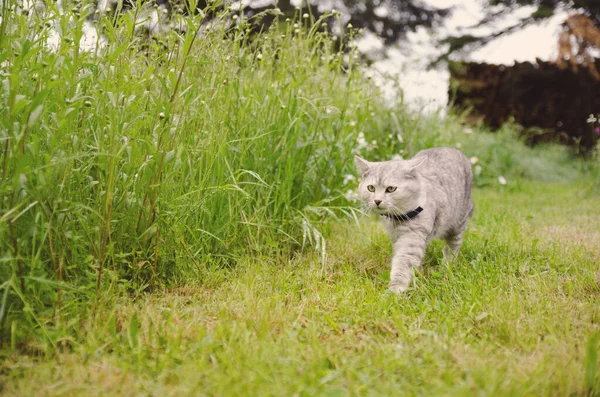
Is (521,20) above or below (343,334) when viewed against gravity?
above

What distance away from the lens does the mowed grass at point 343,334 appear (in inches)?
56.2

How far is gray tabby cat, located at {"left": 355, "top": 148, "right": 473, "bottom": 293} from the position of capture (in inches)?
95.2

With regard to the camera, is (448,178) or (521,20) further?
(521,20)

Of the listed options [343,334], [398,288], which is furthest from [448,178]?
[343,334]

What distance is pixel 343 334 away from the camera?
1815mm

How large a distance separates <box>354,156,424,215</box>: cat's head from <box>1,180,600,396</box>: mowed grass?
0.34m

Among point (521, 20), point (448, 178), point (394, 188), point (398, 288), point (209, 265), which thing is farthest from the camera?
point (521, 20)

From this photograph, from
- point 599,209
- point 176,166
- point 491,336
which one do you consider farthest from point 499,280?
point 599,209

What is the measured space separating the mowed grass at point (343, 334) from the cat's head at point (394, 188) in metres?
0.34

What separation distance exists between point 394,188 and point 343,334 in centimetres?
99

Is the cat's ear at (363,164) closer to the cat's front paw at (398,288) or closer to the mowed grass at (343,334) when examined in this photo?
the mowed grass at (343,334)

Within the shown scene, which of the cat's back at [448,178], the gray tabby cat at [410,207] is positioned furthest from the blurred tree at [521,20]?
the gray tabby cat at [410,207]

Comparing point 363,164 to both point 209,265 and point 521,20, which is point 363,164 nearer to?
point 209,265

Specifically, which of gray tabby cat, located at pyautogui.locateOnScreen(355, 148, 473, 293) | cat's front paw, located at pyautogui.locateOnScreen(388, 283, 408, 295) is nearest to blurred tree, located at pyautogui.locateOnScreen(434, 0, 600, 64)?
gray tabby cat, located at pyautogui.locateOnScreen(355, 148, 473, 293)
